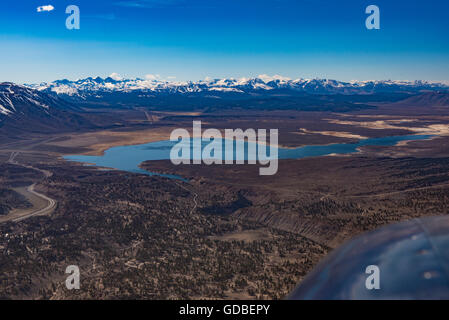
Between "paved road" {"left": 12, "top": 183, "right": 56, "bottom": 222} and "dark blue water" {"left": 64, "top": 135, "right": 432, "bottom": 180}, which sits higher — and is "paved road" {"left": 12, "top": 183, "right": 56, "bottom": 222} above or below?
below

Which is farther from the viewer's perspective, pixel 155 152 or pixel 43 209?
pixel 155 152

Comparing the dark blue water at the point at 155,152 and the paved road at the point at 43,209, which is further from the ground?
the dark blue water at the point at 155,152

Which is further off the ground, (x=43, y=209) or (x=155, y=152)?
(x=155, y=152)

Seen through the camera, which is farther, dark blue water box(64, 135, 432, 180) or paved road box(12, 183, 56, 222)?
dark blue water box(64, 135, 432, 180)

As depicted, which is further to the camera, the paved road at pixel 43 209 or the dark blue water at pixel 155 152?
the dark blue water at pixel 155 152

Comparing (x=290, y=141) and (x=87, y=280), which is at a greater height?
(x=290, y=141)
